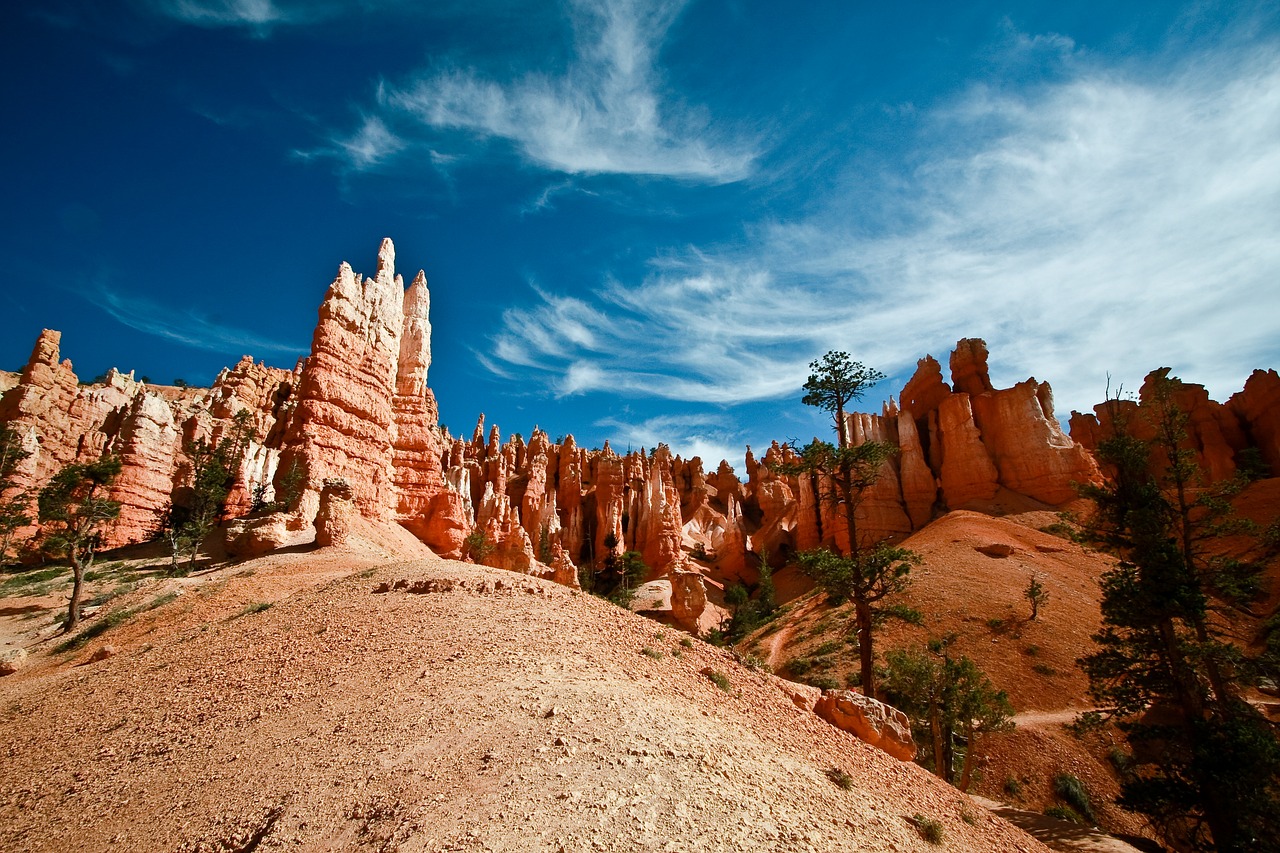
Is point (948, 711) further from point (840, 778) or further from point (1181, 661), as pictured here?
point (840, 778)

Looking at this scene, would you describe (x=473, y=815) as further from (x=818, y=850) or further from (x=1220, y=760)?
(x=1220, y=760)

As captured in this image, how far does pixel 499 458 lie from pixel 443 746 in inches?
2324

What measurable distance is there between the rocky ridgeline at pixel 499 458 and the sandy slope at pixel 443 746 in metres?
9.46

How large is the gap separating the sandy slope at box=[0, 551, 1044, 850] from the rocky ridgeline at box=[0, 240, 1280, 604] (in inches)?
373

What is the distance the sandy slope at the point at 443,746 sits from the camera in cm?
673

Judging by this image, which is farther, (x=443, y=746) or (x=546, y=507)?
(x=546, y=507)

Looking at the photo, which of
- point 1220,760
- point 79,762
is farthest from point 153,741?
point 1220,760

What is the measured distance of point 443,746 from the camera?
7891mm

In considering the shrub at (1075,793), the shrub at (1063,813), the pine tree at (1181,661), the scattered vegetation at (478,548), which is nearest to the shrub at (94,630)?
the scattered vegetation at (478,548)

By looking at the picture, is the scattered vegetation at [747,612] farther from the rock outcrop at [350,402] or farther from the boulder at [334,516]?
the boulder at [334,516]

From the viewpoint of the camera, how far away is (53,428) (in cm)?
4019

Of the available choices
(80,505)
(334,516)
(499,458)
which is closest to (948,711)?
(334,516)

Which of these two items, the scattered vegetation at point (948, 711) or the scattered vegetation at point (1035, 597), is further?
the scattered vegetation at point (1035, 597)

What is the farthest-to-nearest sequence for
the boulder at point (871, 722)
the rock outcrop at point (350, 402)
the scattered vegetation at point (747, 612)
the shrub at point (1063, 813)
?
1. the scattered vegetation at point (747, 612)
2. the rock outcrop at point (350, 402)
3. the shrub at point (1063, 813)
4. the boulder at point (871, 722)
